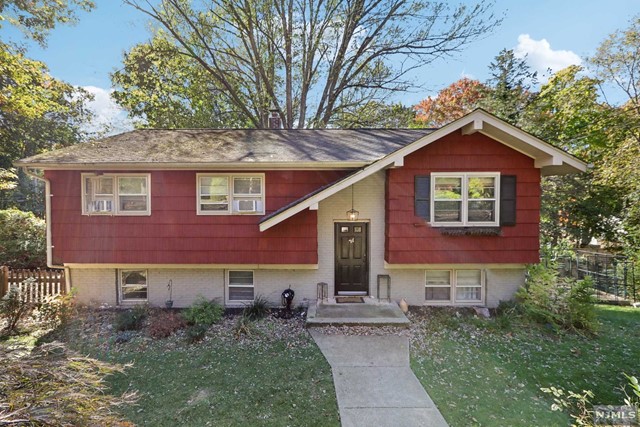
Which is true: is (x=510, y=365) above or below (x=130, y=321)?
below

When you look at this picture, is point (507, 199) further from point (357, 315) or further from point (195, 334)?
point (195, 334)

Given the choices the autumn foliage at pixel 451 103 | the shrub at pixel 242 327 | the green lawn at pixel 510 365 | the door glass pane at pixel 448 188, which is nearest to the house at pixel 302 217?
the door glass pane at pixel 448 188

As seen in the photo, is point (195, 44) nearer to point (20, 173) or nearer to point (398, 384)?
point (398, 384)

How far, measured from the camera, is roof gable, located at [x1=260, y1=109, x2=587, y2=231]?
288 inches

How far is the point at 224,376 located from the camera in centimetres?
546

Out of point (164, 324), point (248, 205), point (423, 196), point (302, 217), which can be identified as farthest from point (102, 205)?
point (423, 196)

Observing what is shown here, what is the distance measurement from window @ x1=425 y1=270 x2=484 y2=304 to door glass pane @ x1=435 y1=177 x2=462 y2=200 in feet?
7.47

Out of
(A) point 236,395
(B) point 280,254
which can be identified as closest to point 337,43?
(B) point 280,254

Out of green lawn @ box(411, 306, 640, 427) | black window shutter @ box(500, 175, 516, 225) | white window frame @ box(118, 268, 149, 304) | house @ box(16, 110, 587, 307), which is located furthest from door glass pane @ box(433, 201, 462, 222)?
white window frame @ box(118, 268, 149, 304)

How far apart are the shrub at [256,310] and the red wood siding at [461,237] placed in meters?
3.69

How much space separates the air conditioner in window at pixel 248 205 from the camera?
8383 mm

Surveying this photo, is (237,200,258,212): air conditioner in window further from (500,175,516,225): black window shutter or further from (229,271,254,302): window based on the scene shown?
(500,175,516,225): black window shutter

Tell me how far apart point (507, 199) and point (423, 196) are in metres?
2.24

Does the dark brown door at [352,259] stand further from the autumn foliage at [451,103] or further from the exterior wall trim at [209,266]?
the autumn foliage at [451,103]
